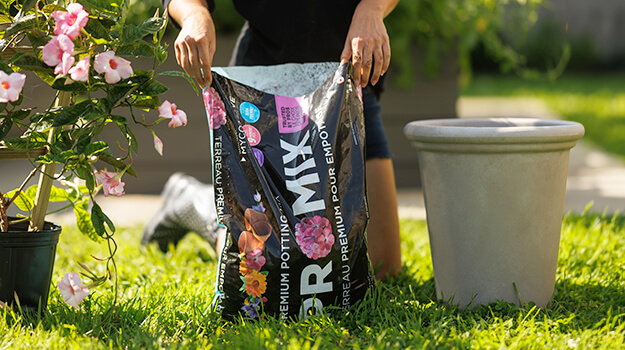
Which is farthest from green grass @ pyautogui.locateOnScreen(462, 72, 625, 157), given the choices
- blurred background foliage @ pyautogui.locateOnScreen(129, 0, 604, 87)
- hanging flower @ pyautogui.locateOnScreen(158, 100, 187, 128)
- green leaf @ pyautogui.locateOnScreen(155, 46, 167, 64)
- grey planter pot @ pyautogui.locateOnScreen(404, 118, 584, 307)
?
green leaf @ pyautogui.locateOnScreen(155, 46, 167, 64)

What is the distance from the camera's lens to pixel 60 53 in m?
1.47

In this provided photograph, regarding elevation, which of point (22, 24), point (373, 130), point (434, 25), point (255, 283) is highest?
point (434, 25)

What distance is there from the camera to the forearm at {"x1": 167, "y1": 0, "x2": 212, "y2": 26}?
5.78ft

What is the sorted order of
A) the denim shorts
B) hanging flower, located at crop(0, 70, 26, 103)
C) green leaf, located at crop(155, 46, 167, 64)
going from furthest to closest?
1. the denim shorts
2. green leaf, located at crop(155, 46, 167, 64)
3. hanging flower, located at crop(0, 70, 26, 103)

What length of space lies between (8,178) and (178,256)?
68.7 inches

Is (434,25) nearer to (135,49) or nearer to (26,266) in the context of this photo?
(135,49)

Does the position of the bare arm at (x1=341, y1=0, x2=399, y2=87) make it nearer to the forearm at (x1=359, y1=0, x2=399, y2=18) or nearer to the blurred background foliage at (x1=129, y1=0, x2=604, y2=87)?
the forearm at (x1=359, y1=0, x2=399, y2=18)

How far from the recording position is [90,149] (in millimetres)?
1564

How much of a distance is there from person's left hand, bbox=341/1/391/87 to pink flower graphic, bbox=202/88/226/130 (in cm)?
35

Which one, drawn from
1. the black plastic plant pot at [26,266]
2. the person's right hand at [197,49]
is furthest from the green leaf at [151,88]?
the black plastic plant pot at [26,266]

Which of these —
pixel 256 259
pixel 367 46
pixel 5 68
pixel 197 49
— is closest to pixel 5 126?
pixel 5 68

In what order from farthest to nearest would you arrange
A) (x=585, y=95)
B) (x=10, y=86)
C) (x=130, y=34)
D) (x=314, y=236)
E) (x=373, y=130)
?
(x=585, y=95) → (x=373, y=130) → (x=314, y=236) → (x=130, y=34) → (x=10, y=86)

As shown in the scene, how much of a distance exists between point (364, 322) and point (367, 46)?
2.35 feet

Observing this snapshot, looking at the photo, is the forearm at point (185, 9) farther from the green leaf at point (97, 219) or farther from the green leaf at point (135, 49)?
the green leaf at point (97, 219)
